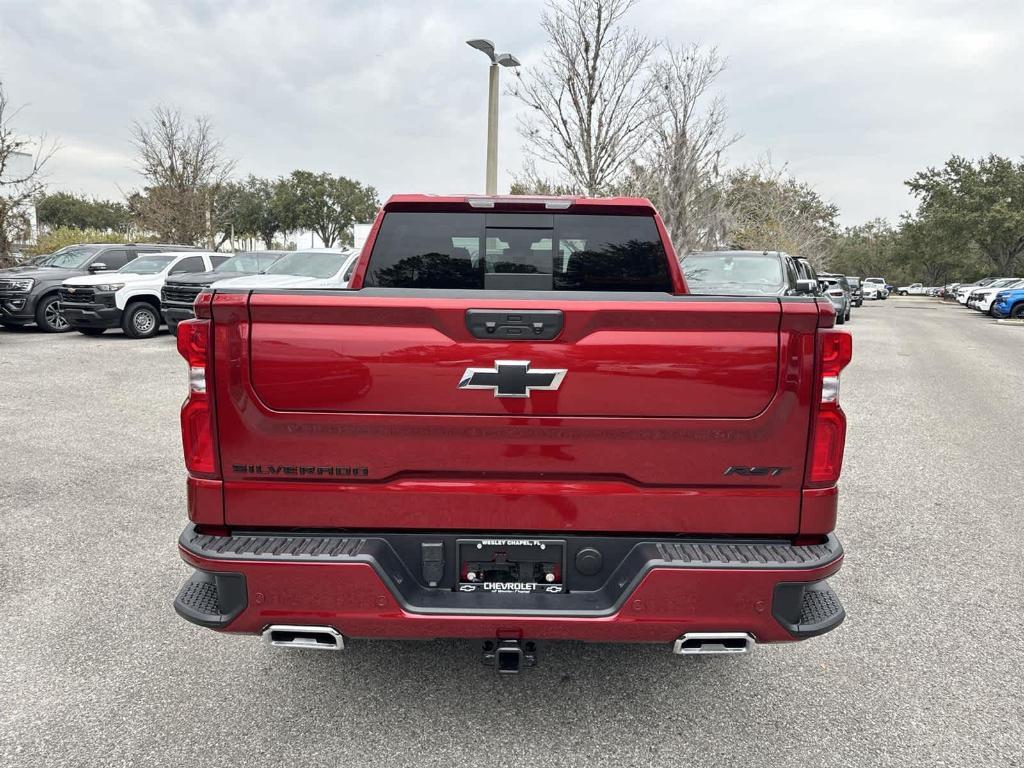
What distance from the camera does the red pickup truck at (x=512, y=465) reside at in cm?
230

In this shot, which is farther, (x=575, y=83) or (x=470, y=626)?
(x=575, y=83)

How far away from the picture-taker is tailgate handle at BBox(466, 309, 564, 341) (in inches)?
90.0

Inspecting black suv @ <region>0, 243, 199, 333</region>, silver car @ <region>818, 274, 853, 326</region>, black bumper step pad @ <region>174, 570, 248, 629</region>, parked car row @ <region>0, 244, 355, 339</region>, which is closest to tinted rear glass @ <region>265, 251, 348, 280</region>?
parked car row @ <region>0, 244, 355, 339</region>

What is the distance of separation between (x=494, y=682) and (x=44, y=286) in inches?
692

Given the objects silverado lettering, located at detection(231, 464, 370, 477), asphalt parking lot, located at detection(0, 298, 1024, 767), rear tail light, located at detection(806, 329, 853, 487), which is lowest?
asphalt parking lot, located at detection(0, 298, 1024, 767)

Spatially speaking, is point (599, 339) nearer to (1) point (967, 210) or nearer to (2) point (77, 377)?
(2) point (77, 377)

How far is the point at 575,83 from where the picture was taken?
16.7 m

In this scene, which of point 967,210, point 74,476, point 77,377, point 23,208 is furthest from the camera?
point 967,210

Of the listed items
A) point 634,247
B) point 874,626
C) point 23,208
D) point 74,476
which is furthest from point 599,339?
point 23,208

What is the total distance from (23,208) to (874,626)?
2721cm

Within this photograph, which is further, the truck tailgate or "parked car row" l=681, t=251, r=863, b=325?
Answer: "parked car row" l=681, t=251, r=863, b=325

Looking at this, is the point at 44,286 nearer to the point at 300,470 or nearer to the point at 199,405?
the point at 199,405

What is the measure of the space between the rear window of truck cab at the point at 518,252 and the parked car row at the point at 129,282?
10.5 metres

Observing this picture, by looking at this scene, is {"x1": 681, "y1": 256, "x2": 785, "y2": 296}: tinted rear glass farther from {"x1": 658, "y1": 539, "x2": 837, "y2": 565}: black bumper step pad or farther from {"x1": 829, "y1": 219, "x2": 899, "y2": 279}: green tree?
{"x1": 829, "y1": 219, "x2": 899, "y2": 279}: green tree
